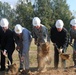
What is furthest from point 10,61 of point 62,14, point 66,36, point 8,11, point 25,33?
point 8,11

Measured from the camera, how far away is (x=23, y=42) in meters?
10.2

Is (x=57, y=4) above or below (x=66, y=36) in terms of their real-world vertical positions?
above

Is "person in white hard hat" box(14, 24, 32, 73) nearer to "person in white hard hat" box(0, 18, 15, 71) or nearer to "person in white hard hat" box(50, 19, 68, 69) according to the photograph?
"person in white hard hat" box(0, 18, 15, 71)

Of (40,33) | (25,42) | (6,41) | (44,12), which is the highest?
(44,12)

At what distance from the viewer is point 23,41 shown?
10164 mm

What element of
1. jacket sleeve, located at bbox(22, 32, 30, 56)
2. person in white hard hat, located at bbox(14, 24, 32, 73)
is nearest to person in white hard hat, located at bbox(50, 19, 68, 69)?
person in white hard hat, located at bbox(14, 24, 32, 73)

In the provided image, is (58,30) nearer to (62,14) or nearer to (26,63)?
(26,63)

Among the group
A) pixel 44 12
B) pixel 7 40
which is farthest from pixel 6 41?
pixel 44 12

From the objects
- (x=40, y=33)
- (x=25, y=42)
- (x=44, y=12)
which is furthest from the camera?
(x=44, y=12)

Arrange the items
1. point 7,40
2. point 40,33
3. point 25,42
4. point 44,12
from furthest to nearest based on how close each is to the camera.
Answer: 1. point 44,12
2. point 7,40
3. point 40,33
4. point 25,42

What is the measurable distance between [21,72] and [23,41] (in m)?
1.12

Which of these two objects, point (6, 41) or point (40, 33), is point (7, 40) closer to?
point (6, 41)

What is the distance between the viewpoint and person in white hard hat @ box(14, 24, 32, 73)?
10109 millimetres

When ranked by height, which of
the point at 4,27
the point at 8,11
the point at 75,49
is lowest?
the point at 75,49
